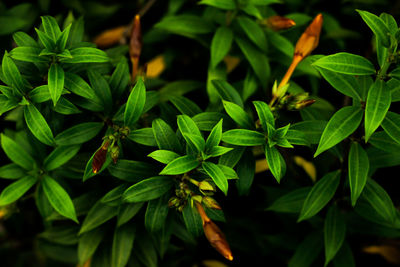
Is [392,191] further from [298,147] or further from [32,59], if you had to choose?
[32,59]

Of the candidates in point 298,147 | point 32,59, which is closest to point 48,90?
point 32,59

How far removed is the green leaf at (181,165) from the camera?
1.18 metres

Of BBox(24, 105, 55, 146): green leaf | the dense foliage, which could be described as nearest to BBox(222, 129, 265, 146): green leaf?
the dense foliage

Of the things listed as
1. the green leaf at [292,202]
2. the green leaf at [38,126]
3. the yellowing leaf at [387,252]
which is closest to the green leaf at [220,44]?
the green leaf at [292,202]

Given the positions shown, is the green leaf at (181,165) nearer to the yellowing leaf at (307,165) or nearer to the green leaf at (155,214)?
the green leaf at (155,214)

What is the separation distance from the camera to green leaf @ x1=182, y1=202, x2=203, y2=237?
1309mm

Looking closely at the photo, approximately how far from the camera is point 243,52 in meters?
1.90

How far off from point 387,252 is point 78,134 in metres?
1.81

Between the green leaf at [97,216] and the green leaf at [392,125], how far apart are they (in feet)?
3.44

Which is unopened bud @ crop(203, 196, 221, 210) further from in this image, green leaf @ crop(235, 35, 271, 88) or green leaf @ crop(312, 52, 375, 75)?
green leaf @ crop(235, 35, 271, 88)

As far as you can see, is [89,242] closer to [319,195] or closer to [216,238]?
[216,238]

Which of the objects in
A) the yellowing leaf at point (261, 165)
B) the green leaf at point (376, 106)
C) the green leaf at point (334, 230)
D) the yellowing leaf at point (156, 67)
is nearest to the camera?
the green leaf at point (376, 106)

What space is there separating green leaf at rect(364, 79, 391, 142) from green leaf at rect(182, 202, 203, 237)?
597mm

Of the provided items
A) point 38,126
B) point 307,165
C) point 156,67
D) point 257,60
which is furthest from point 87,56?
point 307,165
